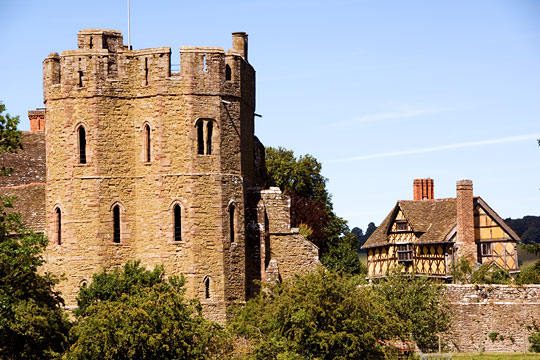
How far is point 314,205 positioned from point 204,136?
24.5m

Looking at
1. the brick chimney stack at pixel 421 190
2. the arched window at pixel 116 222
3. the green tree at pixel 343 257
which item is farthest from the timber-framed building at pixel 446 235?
the arched window at pixel 116 222

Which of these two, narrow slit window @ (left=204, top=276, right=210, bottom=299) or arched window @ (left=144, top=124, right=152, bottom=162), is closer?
narrow slit window @ (left=204, top=276, right=210, bottom=299)

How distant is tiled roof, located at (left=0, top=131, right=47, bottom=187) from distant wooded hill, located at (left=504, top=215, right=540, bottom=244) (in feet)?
314

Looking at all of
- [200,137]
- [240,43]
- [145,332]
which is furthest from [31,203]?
[145,332]

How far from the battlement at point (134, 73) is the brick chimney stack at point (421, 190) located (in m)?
25.8

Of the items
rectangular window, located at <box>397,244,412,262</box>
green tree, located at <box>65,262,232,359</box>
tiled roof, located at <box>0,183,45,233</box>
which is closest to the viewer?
green tree, located at <box>65,262,232,359</box>

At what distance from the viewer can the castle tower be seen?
4706 centimetres

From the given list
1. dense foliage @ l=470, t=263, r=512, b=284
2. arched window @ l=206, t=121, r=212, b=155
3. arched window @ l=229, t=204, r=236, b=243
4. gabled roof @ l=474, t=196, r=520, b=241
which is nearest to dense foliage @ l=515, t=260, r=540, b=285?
dense foliage @ l=470, t=263, r=512, b=284

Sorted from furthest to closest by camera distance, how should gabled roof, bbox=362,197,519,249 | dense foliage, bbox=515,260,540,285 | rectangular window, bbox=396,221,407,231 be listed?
rectangular window, bbox=396,221,407,231, gabled roof, bbox=362,197,519,249, dense foliage, bbox=515,260,540,285

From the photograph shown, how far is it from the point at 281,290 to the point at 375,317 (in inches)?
198

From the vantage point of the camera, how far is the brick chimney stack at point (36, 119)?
63375mm

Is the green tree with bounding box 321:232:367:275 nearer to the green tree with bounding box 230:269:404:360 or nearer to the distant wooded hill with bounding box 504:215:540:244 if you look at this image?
the green tree with bounding box 230:269:404:360

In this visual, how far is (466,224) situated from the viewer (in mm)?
67250

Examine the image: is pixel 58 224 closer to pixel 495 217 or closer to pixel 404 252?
pixel 404 252
